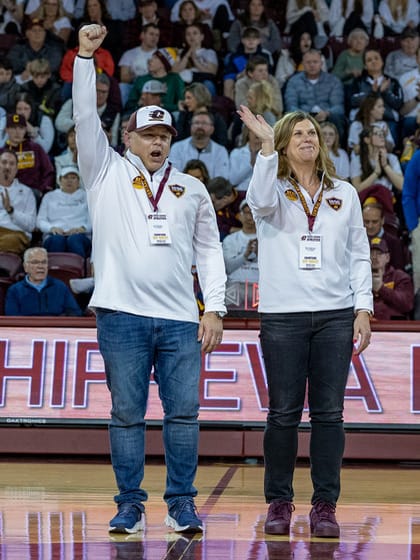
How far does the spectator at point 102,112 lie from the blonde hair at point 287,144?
7220 mm

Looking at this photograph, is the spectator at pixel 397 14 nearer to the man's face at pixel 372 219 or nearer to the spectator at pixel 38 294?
the man's face at pixel 372 219

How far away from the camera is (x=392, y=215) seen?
38.2ft

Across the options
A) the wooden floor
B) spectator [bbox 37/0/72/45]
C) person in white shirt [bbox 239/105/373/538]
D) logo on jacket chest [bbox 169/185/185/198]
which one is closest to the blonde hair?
person in white shirt [bbox 239/105/373/538]

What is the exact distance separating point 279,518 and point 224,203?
20.4 feet

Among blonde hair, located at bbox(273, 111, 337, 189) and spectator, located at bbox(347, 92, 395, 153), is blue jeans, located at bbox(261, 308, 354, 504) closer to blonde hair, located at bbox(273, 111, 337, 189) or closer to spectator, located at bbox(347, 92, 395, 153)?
blonde hair, located at bbox(273, 111, 337, 189)

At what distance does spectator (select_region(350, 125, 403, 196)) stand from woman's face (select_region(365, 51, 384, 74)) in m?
1.00

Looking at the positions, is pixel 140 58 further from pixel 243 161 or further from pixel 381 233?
pixel 381 233

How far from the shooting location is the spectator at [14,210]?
38.0ft

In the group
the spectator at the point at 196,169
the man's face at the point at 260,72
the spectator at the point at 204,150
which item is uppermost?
the man's face at the point at 260,72

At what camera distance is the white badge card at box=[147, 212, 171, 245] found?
5336mm

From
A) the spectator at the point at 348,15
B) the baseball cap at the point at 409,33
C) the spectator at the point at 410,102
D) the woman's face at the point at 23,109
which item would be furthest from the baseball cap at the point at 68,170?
the baseball cap at the point at 409,33

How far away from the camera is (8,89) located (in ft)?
42.9

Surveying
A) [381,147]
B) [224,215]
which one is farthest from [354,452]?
[381,147]

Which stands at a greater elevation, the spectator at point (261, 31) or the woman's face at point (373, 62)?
the spectator at point (261, 31)
